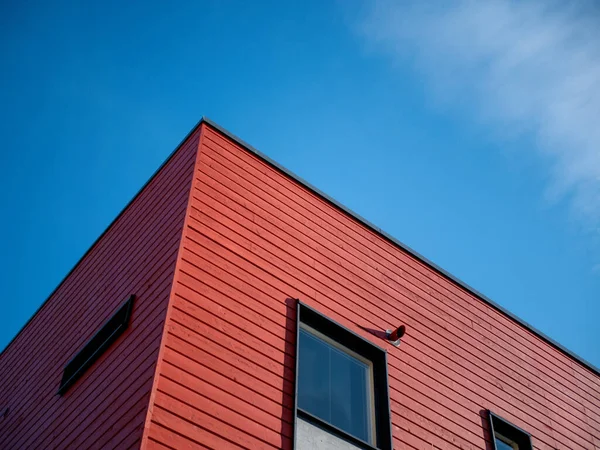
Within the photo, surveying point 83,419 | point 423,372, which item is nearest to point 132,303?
point 83,419

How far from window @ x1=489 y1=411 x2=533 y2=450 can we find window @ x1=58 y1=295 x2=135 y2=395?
4900 millimetres

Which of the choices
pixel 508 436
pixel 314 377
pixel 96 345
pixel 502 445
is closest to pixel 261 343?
pixel 314 377

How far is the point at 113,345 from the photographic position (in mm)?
7504

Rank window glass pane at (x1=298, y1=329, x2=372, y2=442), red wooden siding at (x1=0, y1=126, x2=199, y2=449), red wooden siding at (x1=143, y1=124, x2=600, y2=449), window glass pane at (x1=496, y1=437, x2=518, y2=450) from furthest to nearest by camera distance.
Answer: window glass pane at (x1=496, y1=437, x2=518, y2=450) → window glass pane at (x1=298, y1=329, x2=372, y2=442) → red wooden siding at (x1=0, y1=126, x2=199, y2=449) → red wooden siding at (x1=143, y1=124, x2=600, y2=449)

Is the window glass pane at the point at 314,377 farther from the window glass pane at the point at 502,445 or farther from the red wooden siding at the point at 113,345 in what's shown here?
the window glass pane at the point at 502,445

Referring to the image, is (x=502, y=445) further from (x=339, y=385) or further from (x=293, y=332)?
(x=293, y=332)

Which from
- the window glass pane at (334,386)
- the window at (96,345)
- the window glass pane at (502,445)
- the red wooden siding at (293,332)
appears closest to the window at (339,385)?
the window glass pane at (334,386)

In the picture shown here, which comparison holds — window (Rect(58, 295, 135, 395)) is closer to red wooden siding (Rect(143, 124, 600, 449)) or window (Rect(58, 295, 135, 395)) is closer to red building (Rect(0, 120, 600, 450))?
red building (Rect(0, 120, 600, 450))

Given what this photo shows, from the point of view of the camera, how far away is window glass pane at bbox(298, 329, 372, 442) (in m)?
7.48

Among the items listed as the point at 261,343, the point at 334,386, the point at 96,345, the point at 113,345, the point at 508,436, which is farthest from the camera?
the point at 508,436

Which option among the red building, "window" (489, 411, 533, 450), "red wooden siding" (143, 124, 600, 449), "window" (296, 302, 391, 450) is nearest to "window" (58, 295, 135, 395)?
the red building

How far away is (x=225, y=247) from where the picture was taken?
7789 millimetres

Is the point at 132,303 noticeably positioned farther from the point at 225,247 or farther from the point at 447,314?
the point at 447,314

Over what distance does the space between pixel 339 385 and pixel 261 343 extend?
4.11 feet
